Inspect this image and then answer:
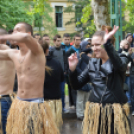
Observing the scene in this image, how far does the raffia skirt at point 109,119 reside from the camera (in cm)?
330

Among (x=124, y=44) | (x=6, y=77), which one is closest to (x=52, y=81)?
(x=6, y=77)

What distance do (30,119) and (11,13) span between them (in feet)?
45.8

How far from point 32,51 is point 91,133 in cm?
123

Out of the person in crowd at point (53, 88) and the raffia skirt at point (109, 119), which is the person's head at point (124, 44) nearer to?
the person in crowd at point (53, 88)

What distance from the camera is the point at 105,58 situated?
11.1ft

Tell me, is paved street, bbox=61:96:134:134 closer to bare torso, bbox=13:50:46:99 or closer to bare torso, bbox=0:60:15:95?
bare torso, bbox=0:60:15:95

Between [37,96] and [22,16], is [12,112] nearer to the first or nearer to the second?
[37,96]

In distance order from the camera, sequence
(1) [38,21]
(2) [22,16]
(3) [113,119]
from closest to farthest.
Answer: (3) [113,119] → (2) [22,16] → (1) [38,21]

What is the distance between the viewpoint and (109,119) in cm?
333

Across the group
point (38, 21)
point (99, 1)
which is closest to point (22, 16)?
point (38, 21)

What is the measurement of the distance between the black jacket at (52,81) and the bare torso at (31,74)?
159cm

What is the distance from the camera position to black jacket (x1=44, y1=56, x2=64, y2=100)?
497 cm

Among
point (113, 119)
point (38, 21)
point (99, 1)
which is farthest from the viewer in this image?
point (38, 21)

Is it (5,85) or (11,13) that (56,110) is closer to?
(5,85)
